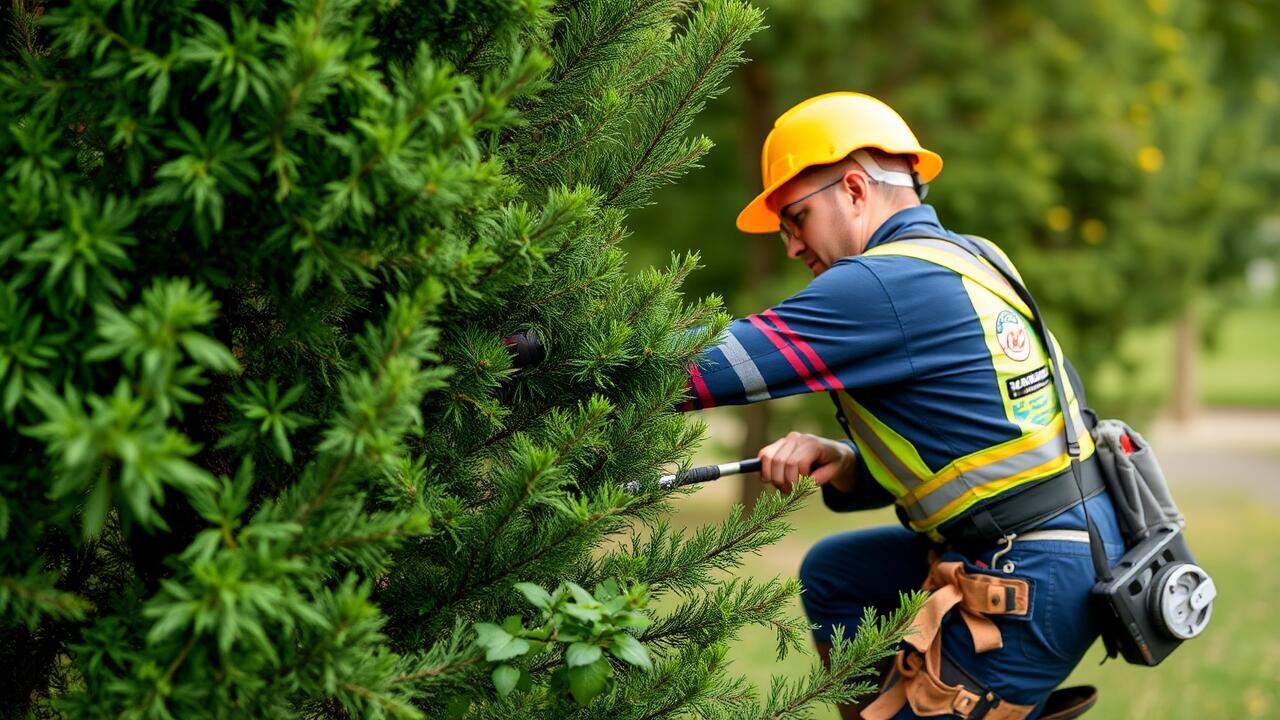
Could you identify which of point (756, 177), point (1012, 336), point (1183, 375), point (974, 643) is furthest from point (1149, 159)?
point (1183, 375)

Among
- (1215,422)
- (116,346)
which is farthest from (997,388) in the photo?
(1215,422)

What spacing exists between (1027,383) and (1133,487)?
41cm

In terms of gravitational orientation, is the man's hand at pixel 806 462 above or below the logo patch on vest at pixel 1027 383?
below

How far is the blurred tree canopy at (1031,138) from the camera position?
421 inches

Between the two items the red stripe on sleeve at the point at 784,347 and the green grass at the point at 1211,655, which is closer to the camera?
the red stripe on sleeve at the point at 784,347

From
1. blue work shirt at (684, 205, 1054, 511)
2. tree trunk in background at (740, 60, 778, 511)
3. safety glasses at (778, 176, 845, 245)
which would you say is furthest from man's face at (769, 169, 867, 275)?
tree trunk in background at (740, 60, 778, 511)

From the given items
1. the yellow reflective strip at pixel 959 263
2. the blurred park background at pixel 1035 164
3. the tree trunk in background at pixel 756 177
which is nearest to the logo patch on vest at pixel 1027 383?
the yellow reflective strip at pixel 959 263

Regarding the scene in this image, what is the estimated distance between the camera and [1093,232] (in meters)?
11.6

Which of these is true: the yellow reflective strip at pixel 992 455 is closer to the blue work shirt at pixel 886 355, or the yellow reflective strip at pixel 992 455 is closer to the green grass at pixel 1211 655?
the blue work shirt at pixel 886 355

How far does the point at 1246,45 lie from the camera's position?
15.5m

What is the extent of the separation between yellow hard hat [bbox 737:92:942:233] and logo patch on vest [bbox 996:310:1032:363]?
489mm

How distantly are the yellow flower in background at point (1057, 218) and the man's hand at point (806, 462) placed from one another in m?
8.54

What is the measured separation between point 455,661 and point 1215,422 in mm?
27825

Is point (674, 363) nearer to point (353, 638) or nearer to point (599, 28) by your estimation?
point (599, 28)
